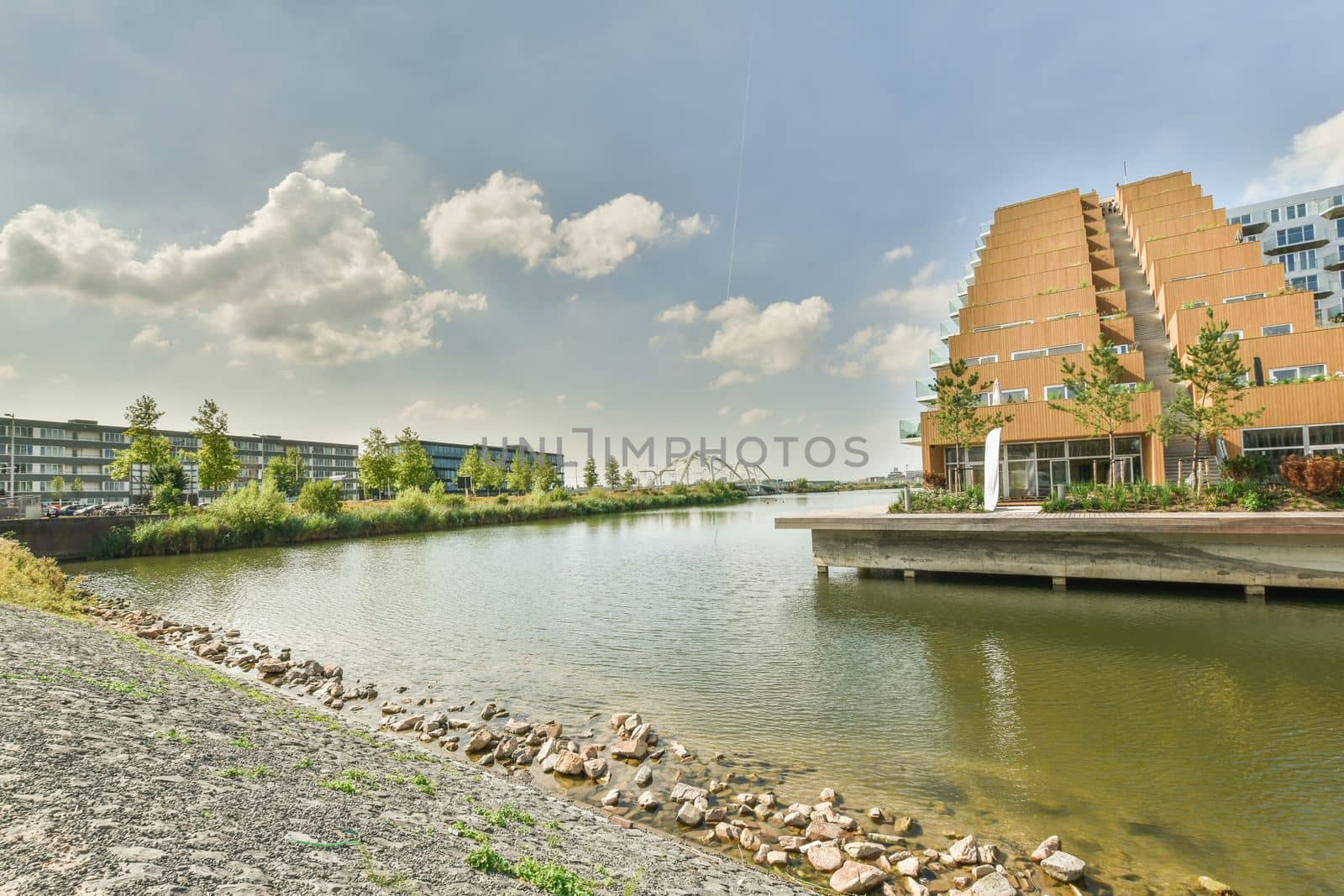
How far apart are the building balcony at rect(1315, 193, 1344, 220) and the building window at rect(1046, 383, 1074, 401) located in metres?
62.0

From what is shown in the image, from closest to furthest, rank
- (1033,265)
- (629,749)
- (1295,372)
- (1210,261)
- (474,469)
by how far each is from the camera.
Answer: (629,749) → (1295,372) → (1210,261) → (1033,265) → (474,469)

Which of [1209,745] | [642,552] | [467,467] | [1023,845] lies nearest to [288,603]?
[642,552]

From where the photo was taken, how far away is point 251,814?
4.67 meters

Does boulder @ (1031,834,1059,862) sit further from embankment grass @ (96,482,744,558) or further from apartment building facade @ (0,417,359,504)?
apartment building facade @ (0,417,359,504)

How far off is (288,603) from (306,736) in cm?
1608

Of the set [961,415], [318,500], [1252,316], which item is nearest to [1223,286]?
[1252,316]

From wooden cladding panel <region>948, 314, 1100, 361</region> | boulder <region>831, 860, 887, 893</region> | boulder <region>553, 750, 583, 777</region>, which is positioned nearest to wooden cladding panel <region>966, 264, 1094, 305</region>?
wooden cladding panel <region>948, 314, 1100, 361</region>

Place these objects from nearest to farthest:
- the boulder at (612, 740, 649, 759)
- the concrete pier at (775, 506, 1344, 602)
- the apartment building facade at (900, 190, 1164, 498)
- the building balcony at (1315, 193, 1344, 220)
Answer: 1. the boulder at (612, 740, 649, 759)
2. the concrete pier at (775, 506, 1344, 602)
3. the apartment building facade at (900, 190, 1164, 498)
4. the building balcony at (1315, 193, 1344, 220)

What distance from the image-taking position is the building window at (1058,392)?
3250cm

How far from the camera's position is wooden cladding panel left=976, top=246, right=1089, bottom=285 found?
39.9m

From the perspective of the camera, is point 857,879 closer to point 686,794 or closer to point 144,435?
point 686,794

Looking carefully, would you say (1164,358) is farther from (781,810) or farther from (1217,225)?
(781,810)

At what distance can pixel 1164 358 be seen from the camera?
116 ft

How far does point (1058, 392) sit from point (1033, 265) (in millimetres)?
12640
